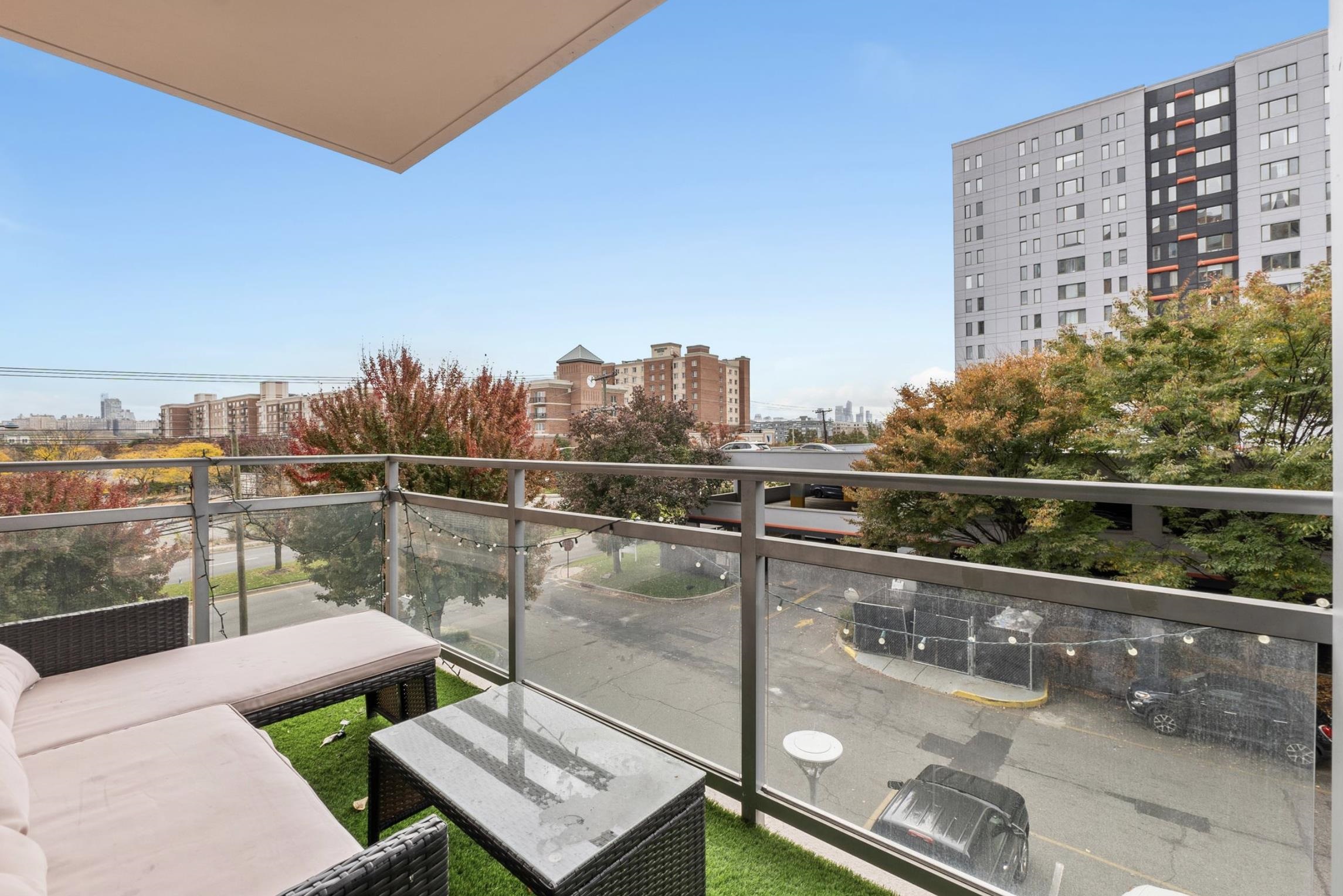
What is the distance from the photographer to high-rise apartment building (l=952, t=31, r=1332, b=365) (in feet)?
76.7

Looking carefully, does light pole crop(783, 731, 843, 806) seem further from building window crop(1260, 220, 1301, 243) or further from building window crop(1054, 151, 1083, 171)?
building window crop(1054, 151, 1083, 171)

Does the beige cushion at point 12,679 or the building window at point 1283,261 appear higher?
the building window at point 1283,261

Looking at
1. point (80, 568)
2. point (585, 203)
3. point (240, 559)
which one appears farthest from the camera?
point (585, 203)

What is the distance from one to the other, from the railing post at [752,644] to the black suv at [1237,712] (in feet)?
2.99

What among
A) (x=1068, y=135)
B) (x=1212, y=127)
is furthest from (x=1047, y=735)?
(x=1068, y=135)

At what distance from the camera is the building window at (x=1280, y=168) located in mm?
23328

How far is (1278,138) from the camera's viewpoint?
2341cm

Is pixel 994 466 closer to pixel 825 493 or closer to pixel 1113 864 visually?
pixel 825 493

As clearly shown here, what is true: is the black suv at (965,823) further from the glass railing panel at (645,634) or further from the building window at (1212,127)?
the building window at (1212,127)

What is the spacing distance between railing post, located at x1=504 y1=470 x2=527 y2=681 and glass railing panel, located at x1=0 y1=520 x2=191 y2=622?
4.83 ft

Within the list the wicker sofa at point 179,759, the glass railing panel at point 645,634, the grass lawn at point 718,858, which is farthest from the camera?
the glass railing panel at point 645,634

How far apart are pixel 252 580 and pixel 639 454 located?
12.5 meters

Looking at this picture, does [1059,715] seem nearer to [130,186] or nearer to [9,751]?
[9,751]

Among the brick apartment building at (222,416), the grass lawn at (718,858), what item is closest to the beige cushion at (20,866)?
the grass lawn at (718,858)
